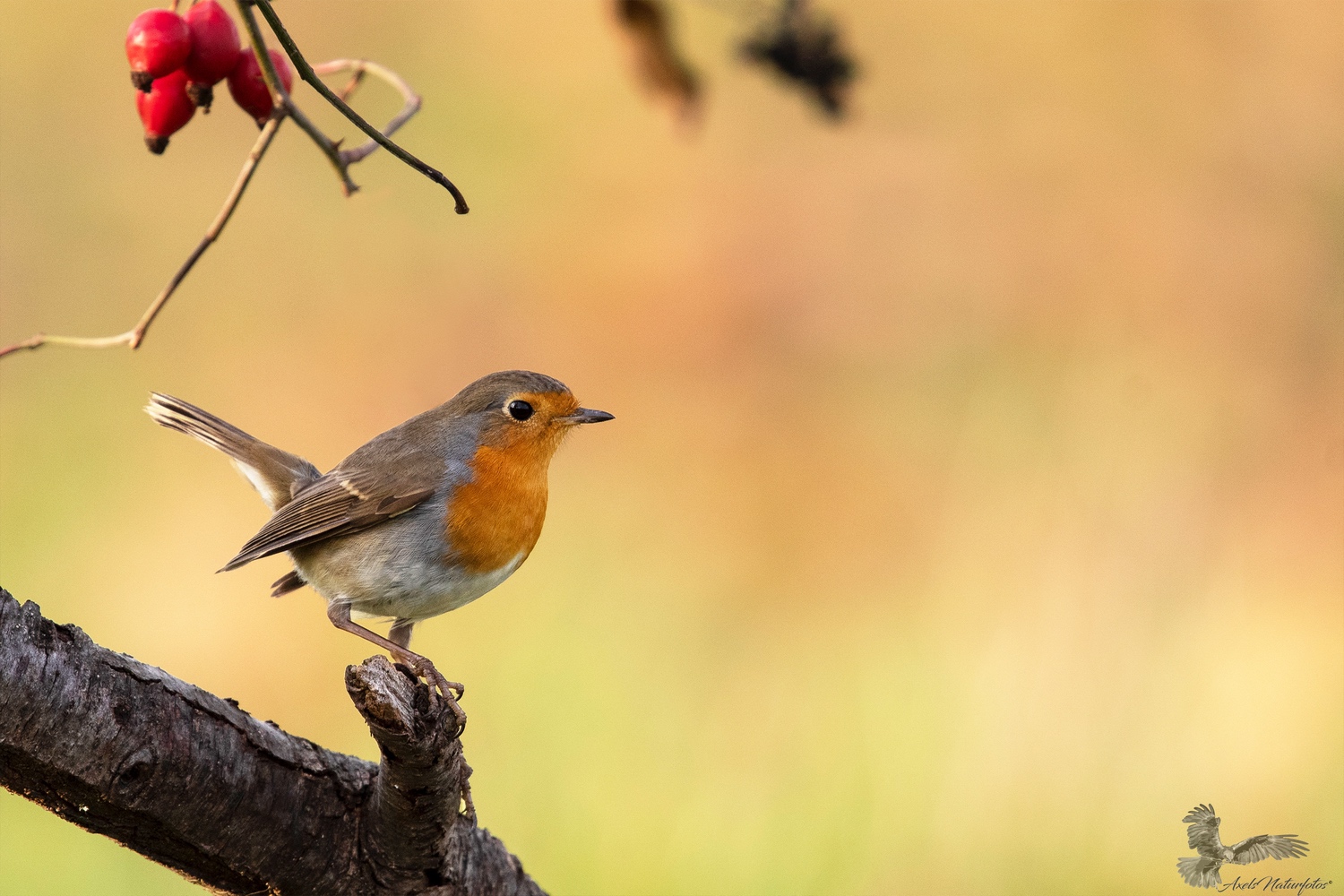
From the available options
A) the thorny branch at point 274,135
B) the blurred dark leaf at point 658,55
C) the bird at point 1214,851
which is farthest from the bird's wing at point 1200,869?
the thorny branch at point 274,135

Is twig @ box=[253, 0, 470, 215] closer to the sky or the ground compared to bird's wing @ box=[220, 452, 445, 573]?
closer to the ground

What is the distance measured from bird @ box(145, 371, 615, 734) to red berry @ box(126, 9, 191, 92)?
129 cm

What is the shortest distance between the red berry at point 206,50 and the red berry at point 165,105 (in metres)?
0.01

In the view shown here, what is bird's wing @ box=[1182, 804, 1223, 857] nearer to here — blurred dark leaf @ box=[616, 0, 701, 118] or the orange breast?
the orange breast

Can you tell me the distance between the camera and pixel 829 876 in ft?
13.4

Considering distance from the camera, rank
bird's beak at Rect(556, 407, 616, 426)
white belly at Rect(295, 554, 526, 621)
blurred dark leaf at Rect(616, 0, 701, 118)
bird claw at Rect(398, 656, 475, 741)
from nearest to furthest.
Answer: blurred dark leaf at Rect(616, 0, 701, 118) < bird claw at Rect(398, 656, 475, 741) < white belly at Rect(295, 554, 526, 621) < bird's beak at Rect(556, 407, 616, 426)

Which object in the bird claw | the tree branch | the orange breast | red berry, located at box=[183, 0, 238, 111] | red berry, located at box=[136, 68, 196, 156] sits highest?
the orange breast

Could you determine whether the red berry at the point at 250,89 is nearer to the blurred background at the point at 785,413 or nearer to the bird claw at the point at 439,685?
the bird claw at the point at 439,685

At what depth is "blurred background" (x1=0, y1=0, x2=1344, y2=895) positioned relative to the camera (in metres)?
4.34

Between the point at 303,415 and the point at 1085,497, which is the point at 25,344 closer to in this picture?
the point at 1085,497

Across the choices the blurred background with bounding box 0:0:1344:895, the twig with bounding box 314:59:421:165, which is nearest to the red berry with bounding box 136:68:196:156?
the twig with bounding box 314:59:421:165

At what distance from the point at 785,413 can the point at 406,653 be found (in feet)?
15.2

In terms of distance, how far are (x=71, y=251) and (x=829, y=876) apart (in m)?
5.16

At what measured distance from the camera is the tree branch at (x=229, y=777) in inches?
79.9
